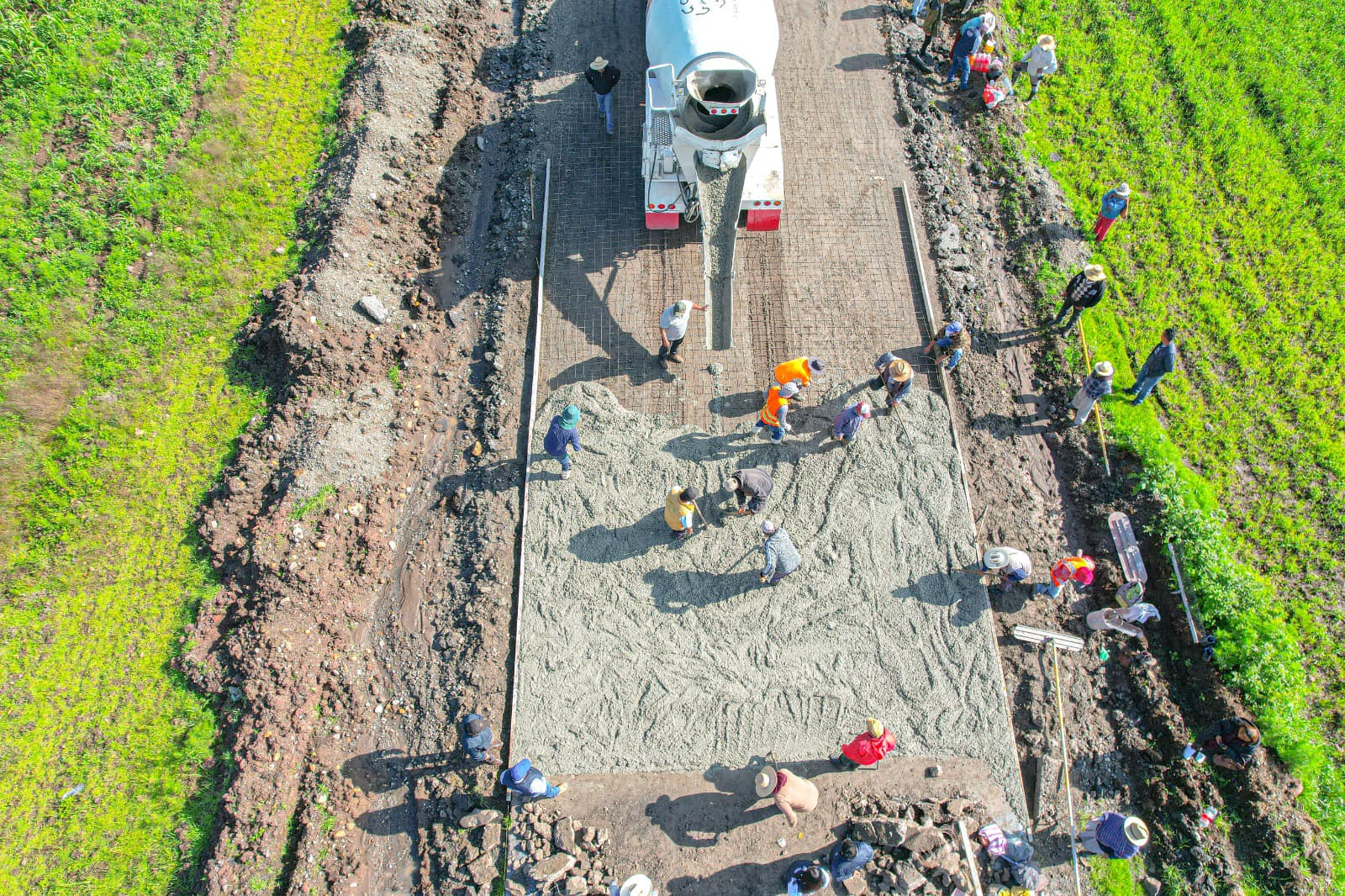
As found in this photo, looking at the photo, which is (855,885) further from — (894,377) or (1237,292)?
(1237,292)

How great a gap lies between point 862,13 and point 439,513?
15.5m

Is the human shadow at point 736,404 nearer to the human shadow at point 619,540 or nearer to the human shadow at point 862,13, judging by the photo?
the human shadow at point 619,540

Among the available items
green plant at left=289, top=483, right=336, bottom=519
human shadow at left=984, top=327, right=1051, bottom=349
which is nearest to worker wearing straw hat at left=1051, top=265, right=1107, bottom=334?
human shadow at left=984, top=327, right=1051, bottom=349

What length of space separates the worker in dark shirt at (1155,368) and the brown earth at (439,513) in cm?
118

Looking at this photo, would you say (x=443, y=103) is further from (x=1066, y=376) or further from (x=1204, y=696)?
(x=1204, y=696)

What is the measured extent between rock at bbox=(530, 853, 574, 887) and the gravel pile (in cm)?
109

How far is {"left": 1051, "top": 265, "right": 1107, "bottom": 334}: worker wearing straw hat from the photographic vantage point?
12086 millimetres

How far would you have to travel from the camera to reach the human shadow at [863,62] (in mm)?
16125

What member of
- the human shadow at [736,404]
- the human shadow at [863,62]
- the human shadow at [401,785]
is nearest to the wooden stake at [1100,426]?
the human shadow at [736,404]

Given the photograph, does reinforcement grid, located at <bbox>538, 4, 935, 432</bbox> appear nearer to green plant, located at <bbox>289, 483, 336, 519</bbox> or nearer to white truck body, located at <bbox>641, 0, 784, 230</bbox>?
white truck body, located at <bbox>641, 0, 784, 230</bbox>

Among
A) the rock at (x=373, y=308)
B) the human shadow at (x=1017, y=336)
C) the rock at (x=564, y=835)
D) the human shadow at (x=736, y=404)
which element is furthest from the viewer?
the human shadow at (x=1017, y=336)

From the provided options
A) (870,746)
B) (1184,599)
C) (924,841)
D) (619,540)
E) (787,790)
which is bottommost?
(924,841)

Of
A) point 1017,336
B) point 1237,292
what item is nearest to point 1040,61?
point 1237,292

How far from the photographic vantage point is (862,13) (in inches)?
668
